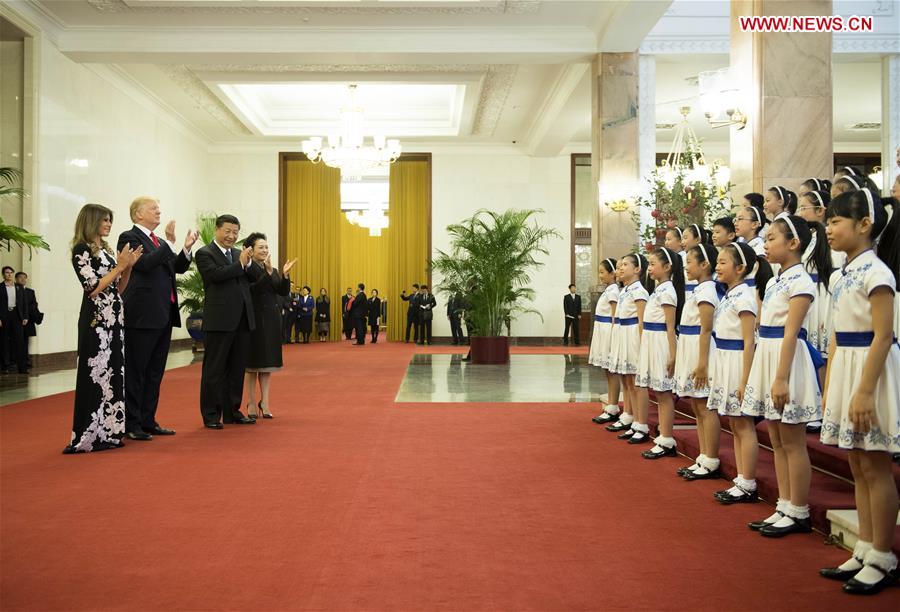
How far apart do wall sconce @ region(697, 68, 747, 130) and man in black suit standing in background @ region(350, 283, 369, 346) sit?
12410 millimetres

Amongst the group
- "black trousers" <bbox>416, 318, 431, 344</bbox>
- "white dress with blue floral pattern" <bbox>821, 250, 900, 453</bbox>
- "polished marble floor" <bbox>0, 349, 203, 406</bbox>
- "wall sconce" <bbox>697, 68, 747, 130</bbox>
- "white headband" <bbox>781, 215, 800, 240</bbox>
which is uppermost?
"wall sconce" <bbox>697, 68, 747, 130</bbox>

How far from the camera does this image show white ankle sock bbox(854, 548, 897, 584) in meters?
2.53

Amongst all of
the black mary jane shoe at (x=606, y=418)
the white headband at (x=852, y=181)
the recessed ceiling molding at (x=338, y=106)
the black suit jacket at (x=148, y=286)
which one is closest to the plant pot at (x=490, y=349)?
the recessed ceiling molding at (x=338, y=106)

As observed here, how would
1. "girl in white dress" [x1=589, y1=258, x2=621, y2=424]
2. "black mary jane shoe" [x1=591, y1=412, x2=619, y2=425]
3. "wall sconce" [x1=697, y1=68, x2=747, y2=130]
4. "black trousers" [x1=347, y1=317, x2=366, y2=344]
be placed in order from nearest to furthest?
"girl in white dress" [x1=589, y1=258, x2=621, y2=424] < "black mary jane shoe" [x1=591, y1=412, x2=619, y2=425] < "wall sconce" [x1=697, y1=68, x2=747, y2=130] < "black trousers" [x1=347, y1=317, x2=366, y2=344]

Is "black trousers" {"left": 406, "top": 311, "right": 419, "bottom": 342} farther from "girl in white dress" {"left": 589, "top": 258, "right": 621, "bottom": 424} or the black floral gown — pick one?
the black floral gown

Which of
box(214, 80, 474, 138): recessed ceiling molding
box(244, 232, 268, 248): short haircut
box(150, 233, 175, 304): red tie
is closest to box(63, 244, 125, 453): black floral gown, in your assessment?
box(150, 233, 175, 304): red tie

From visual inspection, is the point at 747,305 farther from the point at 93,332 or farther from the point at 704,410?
the point at 93,332

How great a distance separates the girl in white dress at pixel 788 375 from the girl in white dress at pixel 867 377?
0.33 m

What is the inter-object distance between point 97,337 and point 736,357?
3821 mm

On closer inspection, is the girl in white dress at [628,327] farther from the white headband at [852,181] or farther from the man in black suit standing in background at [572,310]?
the man in black suit standing in background at [572,310]

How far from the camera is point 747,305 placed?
361 cm

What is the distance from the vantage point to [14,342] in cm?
1034

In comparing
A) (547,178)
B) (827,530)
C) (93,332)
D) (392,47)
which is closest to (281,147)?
(547,178)

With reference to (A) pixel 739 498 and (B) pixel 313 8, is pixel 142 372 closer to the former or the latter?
(A) pixel 739 498
